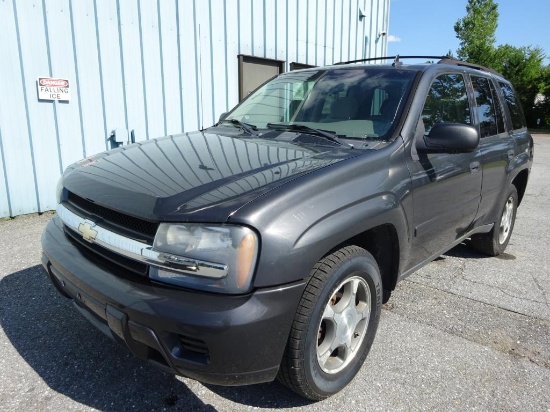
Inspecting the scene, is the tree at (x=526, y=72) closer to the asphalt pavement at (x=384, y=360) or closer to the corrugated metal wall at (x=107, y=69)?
the corrugated metal wall at (x=107, y=69)

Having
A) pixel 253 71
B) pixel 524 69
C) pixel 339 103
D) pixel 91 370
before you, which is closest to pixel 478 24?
pixel 524 69

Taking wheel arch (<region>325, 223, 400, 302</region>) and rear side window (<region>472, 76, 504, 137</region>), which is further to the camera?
rear side window (<region>472, 76, 504, 137</region>)

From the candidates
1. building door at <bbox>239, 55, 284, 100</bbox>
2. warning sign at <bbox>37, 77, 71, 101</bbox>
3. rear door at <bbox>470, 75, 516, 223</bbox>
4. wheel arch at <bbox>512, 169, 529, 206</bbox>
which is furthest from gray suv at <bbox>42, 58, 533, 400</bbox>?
building door at <bbox>239, 55, 284, 100</bbox>

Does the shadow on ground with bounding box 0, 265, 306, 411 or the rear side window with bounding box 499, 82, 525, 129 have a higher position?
the rear side window with bounding box 499, 82, 525, 129

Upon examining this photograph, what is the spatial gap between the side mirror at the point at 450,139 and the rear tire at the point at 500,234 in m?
1.85

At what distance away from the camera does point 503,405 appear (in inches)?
83.7

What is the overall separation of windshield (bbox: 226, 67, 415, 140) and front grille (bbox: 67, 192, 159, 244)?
4.43ft

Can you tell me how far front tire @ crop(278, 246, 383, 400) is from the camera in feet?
5.95

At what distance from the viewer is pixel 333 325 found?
208 centimetres

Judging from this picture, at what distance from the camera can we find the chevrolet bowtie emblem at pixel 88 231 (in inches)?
79.8

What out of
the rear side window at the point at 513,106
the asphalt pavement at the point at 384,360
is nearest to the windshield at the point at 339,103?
the asphalt pavement at the point at 384,360

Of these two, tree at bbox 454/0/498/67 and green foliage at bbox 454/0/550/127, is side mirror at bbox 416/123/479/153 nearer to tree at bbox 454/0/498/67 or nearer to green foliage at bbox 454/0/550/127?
green foliage at bbox 454/0/550/127

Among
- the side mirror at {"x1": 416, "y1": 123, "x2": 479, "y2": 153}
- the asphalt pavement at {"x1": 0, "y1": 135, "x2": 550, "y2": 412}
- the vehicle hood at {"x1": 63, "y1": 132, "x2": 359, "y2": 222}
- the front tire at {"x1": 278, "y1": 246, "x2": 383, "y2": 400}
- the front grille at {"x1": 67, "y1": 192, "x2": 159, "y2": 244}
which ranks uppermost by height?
the side mirror at {"x1": 416, "y1": 123, "x2": 479, "y2": 153}

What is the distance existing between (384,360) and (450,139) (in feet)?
4.52
